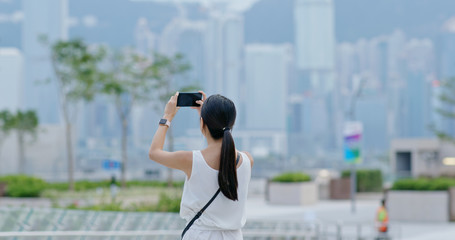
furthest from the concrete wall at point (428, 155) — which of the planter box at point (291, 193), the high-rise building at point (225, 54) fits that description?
the high-rise building at point (225, 54)

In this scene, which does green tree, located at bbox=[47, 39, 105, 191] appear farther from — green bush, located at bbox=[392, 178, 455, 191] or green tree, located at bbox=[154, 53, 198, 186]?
green bush, located at bbox=[392, 178, 455, 191]

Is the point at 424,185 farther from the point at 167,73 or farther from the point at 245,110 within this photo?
the point at 245,110

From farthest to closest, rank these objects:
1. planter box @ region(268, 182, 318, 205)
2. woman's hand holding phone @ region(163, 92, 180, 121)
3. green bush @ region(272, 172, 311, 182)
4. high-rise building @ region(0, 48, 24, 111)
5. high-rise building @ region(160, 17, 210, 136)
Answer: high-rise building @ region(160, 17, 210, 136)
high-rise building @ region(0, 48, 24, 111)
green bush @ region(272, 172, 311, 182)
planter box @ region(268, 182, 318, 205)
woman's hand holding phone @ region(163, 92, 180, 121)

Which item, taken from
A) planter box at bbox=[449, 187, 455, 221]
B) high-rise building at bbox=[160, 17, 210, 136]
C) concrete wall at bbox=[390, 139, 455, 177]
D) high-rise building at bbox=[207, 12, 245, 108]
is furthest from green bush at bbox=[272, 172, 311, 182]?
high-rise building at bbox=[207, 12, 245, 108]

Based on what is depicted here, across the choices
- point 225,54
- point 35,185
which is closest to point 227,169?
point 35,185

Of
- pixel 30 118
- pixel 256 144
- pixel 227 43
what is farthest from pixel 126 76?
pixel 227 43

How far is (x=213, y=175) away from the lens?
290 centimetres

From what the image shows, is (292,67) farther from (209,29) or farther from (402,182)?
(402,182)

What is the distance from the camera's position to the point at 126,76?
116ft

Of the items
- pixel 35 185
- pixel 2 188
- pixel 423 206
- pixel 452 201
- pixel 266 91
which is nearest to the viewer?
pixel 423 206

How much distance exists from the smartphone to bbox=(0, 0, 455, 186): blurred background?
2482 centimetres

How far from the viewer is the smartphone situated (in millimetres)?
3082

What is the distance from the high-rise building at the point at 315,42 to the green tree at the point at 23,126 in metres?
80.2

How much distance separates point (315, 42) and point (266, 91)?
51.6 ft
